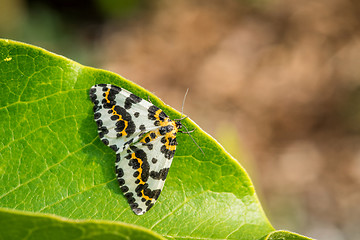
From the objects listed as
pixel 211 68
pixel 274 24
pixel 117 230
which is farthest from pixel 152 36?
pixel 117 230

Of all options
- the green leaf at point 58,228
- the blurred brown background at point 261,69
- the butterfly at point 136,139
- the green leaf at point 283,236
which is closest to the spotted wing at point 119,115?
the butterfly at point 136,139

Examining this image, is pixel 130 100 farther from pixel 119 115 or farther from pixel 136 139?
pixel 136 139

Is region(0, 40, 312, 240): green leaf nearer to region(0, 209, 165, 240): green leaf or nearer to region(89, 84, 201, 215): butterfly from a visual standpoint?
region(89, 84, 201, 215): butterfly

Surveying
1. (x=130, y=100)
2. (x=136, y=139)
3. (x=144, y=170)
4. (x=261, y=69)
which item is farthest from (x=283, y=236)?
(x=261, y=69)

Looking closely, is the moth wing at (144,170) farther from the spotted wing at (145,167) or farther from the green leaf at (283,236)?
the green leaf at (283,236)

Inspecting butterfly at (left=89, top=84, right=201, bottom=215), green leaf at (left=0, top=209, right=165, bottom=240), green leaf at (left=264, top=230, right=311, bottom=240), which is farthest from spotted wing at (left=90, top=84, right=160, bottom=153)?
green leaf at (left=264, top=230, right=311, bottom=240)

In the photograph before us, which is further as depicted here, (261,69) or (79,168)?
(261,69)
